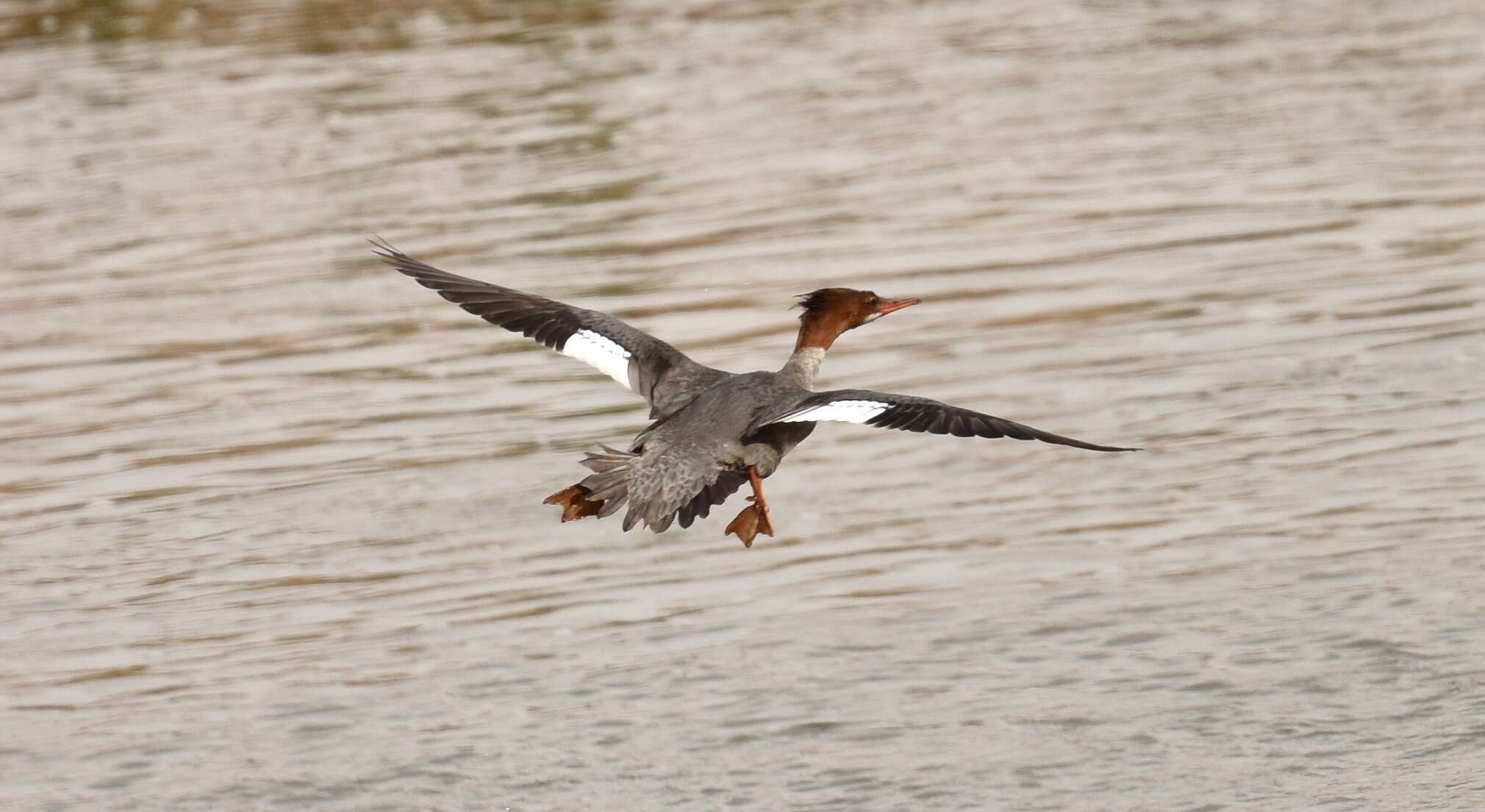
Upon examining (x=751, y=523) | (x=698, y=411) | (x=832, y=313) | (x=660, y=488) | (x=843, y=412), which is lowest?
(x=751, y=523)

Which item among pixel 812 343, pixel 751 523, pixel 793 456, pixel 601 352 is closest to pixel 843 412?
pixel 751 523

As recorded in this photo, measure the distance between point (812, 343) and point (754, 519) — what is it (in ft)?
2.35

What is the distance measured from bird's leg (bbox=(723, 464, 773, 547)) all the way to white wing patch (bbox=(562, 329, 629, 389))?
0.66 metres

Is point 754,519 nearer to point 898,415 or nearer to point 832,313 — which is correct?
point 832,313

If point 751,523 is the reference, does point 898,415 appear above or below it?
above

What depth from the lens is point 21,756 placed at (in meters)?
9.21

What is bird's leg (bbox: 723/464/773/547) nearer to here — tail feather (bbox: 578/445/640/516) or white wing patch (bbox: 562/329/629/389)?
tail feather (bbox: 578/445/640/516)

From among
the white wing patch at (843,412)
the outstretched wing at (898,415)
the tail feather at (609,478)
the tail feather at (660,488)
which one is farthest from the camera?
the tail feather at (609,478)

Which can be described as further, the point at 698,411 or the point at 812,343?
the point at 812,343

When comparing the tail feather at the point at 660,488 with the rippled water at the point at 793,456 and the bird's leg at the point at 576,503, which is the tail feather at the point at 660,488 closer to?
the bird's leg at the point at 576,503

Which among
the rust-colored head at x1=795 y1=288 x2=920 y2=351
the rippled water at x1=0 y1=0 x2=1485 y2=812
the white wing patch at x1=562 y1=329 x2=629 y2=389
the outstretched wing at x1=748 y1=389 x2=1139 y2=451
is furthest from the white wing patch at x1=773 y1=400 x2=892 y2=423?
the rippled water at x1=0 y1=0 x2=1485 y2=812

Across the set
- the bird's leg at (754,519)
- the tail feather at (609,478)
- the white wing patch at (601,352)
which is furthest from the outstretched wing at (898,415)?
the white wing patch at (601,352)

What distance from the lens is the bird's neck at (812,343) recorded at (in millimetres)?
8258

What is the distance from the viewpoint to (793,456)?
1260cm
